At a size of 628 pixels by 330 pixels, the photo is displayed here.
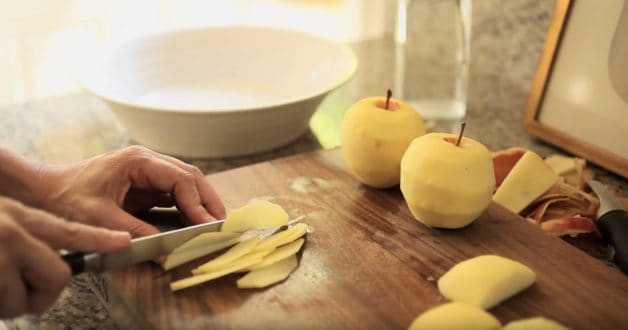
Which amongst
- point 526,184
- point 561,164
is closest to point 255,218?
point 526,184

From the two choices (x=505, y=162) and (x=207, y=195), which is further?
(x=505, y=162)

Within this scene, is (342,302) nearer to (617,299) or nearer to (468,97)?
(617,299)

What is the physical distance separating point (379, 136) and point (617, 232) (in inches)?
12.7

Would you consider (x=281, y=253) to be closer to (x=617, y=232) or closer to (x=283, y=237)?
(x=283, y=237)

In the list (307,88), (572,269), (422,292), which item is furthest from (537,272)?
(307,88)

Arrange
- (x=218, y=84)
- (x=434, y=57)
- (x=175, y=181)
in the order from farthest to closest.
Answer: (x=434, y=57) → (x=218, y=84) → (x=175, y=181)

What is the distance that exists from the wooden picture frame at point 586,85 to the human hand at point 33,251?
31.5 inches

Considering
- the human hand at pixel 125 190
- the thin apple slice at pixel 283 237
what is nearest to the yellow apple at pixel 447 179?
the thin apple slice at pixel 283 237

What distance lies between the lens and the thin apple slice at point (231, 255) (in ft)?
2.46

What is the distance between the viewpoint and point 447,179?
786 millimetres

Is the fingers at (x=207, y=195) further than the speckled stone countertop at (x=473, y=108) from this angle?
No

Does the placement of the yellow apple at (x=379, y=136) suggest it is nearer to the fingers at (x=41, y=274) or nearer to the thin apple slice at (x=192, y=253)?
the thin apple slice at (x=192, y=253)

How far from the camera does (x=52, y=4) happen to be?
1739 millimetres

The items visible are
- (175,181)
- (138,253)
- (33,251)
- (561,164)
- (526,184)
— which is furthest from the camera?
(561,164)
